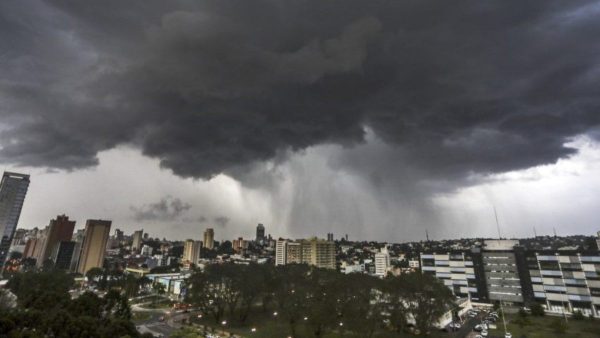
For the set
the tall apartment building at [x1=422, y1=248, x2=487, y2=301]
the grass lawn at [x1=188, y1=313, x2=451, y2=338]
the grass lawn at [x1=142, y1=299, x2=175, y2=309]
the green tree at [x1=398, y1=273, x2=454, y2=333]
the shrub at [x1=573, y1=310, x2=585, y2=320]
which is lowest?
the grass lawn at [x1=188, y1=313, x2=451, y2=338]

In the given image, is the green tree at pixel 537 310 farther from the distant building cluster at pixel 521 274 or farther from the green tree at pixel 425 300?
the green tree at pixel 425 300

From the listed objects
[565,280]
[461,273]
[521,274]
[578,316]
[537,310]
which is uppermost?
[461,273]

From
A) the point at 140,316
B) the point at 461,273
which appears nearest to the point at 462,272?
the point at 461,273

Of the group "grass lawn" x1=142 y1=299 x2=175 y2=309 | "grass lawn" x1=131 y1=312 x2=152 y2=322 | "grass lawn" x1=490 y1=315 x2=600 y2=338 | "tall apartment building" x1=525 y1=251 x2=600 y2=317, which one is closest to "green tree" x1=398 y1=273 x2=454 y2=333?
"grass lawn" x1=490 y1=315 x2=600 y2=338

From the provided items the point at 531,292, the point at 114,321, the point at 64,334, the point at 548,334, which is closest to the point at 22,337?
the point at 64,334

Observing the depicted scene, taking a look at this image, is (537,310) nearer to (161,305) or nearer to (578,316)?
(578,316)

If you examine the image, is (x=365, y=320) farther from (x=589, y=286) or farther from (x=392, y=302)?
(x=589, y=286)

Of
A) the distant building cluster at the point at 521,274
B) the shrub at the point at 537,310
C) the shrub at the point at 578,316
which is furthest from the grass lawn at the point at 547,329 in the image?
the distant building cluster at the point at 521,274

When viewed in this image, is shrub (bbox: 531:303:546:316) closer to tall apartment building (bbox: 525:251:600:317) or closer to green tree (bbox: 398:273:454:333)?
tall apartment building (bbox: 525:251:600:317)
